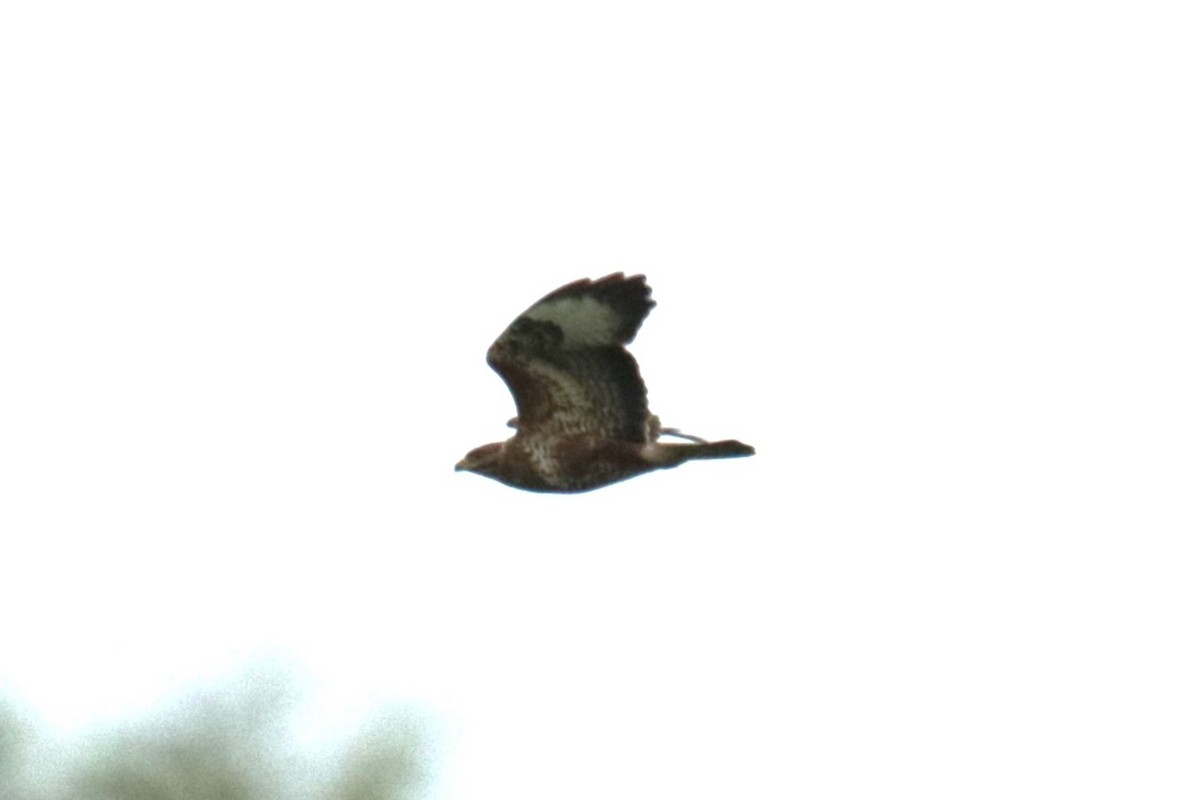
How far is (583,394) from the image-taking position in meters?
22.6

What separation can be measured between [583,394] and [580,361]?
183 millimetres

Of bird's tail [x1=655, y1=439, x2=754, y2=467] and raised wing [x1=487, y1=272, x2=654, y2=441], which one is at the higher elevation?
raised wing [x1=487, y1=272, x2=654, y2=441]

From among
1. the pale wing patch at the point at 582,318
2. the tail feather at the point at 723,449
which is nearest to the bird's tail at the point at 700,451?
the tail feather at the point at 723,449

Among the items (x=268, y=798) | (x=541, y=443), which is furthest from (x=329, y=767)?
(x=541, y=443)

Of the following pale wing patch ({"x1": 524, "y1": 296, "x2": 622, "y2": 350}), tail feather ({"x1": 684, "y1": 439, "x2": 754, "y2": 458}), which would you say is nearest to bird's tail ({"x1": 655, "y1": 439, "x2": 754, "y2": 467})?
tail feather ({"x1": 684, "y1": 439, "x2": 754, "y2": 458})

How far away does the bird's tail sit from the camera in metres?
22.3

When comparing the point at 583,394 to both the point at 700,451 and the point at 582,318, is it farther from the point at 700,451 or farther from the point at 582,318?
the point at 700,451

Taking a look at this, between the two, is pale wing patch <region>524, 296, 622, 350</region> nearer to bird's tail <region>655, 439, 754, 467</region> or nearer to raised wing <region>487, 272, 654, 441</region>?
raised wing <region>487, 272, 654, 441</region>

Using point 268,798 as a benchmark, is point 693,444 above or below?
above

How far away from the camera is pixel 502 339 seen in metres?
22.4

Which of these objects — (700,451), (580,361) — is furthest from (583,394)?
(700,451)

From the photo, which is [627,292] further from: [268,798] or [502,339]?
[268,798]

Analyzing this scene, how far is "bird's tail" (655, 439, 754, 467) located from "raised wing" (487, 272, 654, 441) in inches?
6.7

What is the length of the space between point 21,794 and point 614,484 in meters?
3.08
